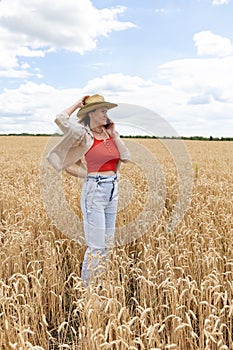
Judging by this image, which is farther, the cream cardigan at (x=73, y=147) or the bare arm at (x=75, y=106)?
the bare arm at (x=75, y=106)

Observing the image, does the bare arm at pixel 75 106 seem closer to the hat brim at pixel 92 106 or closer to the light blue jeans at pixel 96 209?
the hat brim at pixel 92 106

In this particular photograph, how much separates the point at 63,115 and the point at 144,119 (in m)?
1.18

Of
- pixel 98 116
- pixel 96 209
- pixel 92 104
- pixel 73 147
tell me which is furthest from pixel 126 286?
pixel 92 104

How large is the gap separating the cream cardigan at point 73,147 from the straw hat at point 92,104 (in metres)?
0.12

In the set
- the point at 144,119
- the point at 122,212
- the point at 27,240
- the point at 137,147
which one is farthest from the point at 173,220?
the point at 27,240

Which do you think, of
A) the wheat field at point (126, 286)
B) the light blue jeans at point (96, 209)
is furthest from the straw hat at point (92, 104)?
the wheat field at point (126, 286)

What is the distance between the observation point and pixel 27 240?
15.6 ft

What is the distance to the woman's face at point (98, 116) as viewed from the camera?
12.8 feet

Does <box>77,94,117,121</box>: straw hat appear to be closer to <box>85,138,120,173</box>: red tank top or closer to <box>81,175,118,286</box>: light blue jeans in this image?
<box>85,138,120,173</box>: red tank top

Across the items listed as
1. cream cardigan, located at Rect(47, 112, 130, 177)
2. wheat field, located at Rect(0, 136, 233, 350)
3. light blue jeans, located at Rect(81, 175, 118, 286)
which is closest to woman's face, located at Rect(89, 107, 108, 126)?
cream cardigan, located at Rect(47, 112, 130, 177)

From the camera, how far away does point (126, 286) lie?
3619mm

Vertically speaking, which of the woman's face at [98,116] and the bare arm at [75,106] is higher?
the bare arm at [75,106]

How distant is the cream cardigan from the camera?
12.4 ft

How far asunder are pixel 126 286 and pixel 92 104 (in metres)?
1.83
